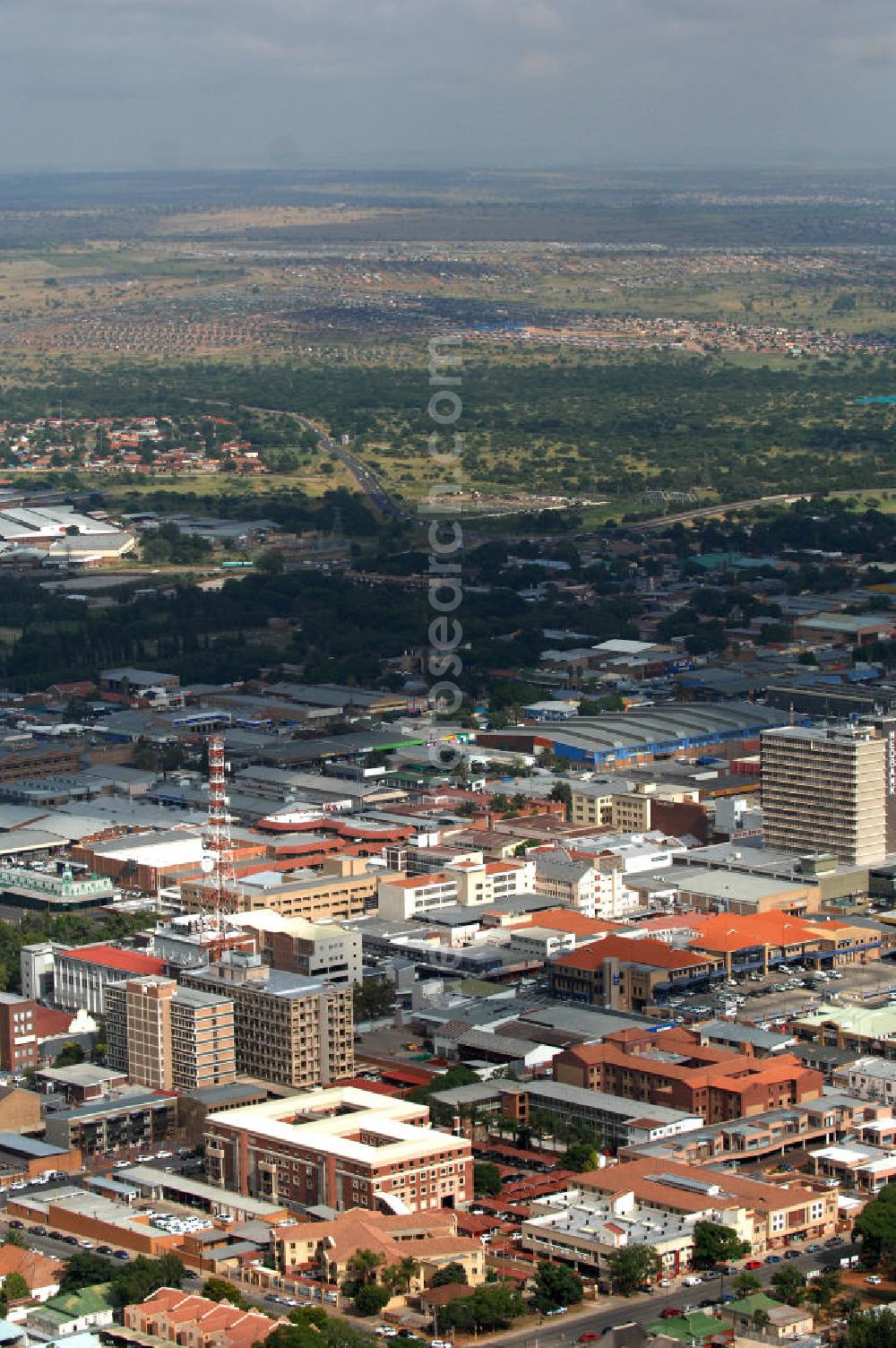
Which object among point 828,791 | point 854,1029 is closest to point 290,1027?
point 854,1029

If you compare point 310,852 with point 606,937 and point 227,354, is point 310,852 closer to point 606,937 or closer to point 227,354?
point 606,937

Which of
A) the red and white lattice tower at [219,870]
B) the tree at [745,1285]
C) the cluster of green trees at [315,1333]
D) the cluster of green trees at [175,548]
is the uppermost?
the red and white lattice tower at [219,870]

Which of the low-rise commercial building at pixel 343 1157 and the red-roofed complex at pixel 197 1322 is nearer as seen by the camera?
the red-roofed complex at pixel 197 1322

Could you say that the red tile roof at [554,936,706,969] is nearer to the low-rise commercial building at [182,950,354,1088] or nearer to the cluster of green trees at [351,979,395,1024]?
the cluster of green trees at [351,979,395,1024]

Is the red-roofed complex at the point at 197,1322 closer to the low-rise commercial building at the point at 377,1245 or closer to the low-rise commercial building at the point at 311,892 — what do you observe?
the low-rise commercial building at the point at 377,1245

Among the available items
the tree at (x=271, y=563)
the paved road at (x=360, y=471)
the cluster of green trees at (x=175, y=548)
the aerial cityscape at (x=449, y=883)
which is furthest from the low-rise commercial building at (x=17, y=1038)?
the paved road at (x=360, y=471)

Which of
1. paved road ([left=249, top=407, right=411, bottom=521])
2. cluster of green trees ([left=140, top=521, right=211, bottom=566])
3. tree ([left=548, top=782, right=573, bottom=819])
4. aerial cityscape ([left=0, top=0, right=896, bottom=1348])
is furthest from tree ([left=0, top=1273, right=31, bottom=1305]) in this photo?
paved road ([left=249, top=407, right=411, bottom=521])

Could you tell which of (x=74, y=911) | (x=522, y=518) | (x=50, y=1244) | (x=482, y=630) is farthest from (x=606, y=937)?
(x=522, y=518)
